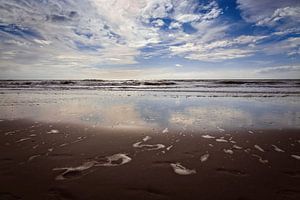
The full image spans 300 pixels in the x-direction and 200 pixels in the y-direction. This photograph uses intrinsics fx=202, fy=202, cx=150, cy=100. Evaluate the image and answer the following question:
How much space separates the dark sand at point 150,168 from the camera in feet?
10.4

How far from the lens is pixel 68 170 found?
3.91m

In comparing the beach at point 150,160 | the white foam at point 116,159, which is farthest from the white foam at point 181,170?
the white foam at point 116,159

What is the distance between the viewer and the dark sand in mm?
3180

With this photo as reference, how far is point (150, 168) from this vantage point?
158 inches

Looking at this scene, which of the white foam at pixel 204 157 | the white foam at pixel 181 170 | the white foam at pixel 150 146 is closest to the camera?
the white foam at pixel 181 170

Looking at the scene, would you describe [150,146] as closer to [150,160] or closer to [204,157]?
[150,160]

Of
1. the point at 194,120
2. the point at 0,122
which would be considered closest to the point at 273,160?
the point at 194,120

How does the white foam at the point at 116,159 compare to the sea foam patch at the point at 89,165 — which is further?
the white foam at the point at 116,159

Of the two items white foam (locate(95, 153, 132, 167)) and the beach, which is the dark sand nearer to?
the beach

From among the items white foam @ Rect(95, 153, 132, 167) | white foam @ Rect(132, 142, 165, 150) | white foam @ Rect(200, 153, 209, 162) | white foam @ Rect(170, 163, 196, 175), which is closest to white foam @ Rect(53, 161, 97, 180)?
white foam @ Rect(95, 153, 132, 167)

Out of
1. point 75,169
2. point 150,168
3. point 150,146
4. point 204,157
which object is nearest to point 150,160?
point 150,168

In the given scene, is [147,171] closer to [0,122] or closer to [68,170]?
[68,170]

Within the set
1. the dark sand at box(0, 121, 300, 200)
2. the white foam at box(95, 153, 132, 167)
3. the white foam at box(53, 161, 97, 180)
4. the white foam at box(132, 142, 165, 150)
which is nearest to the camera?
the dark sand at box(0, 121, 300, 200)

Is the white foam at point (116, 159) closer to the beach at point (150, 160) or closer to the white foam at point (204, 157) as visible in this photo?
the beach at point (150, 160)
